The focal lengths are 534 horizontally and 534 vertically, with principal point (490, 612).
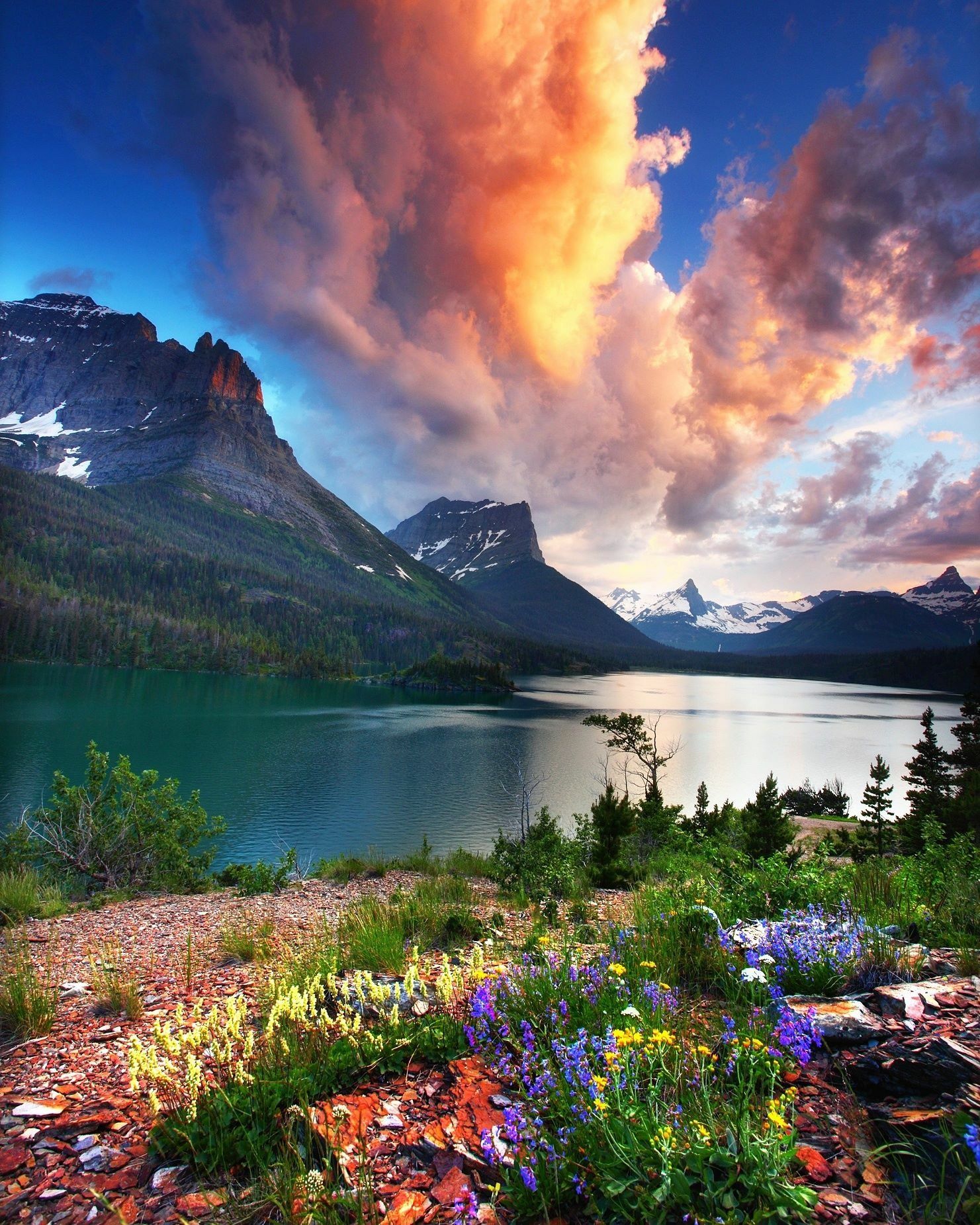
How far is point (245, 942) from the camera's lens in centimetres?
812

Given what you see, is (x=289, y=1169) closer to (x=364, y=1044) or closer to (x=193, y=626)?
(x=364, y=1044)

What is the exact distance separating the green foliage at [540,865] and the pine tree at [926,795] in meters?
14.6

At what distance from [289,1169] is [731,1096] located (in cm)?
262

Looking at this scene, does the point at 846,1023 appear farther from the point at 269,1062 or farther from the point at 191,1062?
the point at 191,1062

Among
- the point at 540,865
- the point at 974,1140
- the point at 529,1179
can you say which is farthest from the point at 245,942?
the point at 540,865

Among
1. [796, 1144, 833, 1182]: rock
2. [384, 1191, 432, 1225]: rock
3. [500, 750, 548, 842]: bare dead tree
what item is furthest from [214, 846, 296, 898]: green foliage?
[500, 750, 548, 842]: bare dead tree

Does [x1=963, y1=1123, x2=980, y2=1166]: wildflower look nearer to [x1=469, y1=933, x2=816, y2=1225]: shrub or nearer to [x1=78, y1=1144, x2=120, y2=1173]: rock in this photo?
[x1=469, y1=933, x2=816, y2=1225]: shrub

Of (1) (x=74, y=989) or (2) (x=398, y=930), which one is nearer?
(1) (x=74, y=989)

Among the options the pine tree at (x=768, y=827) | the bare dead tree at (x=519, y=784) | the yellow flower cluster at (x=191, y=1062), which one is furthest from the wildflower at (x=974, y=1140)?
the bare dead tree at (x=519, y=784)

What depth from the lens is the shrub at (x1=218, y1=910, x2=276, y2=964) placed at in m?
7.66

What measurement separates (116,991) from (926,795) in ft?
128

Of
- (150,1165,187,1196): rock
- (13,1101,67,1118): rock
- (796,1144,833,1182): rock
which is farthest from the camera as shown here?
(13,1101,67,1118): rock

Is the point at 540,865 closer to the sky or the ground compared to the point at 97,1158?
closer to the ground

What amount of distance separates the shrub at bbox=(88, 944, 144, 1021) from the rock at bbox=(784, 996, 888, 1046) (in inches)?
249
